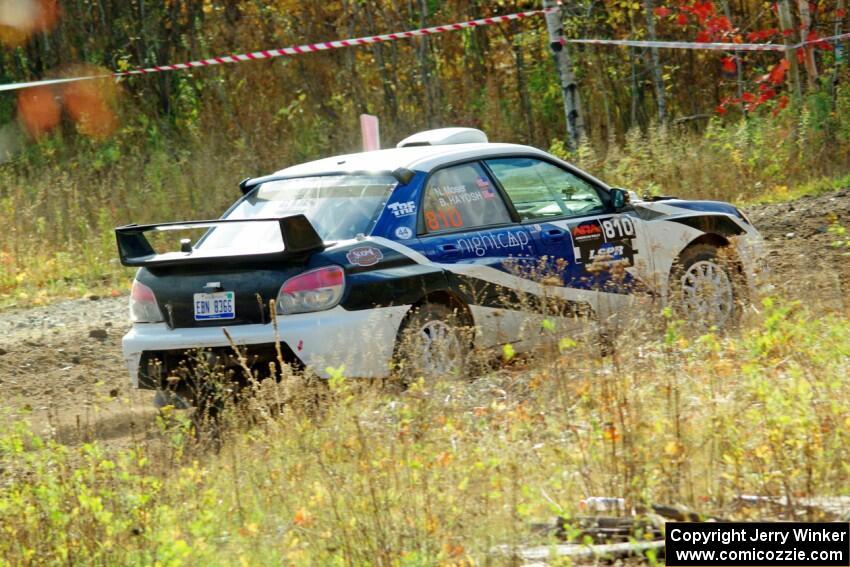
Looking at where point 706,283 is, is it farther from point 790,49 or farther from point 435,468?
point 790,49

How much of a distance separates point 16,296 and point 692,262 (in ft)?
24.0

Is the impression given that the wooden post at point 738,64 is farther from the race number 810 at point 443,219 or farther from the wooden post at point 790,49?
the race number 810 at point 443,219

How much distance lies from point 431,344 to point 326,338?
708 mm

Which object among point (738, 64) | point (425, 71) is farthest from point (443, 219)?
point (738, 64)

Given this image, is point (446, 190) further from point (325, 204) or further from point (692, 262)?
point (692, 262)

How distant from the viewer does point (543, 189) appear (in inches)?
348

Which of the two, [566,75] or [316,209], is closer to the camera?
[316,209]

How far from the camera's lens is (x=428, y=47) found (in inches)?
897

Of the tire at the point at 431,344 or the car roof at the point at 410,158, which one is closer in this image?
the tire at the point at 431,344

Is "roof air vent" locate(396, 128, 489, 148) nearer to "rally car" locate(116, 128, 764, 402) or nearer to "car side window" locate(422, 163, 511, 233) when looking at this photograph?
"rally car" locate(116, 128, 764, 402)

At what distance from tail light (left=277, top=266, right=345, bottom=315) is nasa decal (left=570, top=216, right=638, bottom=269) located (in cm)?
196

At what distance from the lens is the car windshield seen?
7.87 m

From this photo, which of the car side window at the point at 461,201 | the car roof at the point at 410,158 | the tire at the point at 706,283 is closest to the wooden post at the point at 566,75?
the tire at the point at 706,283

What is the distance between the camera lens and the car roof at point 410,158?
8.30 m
